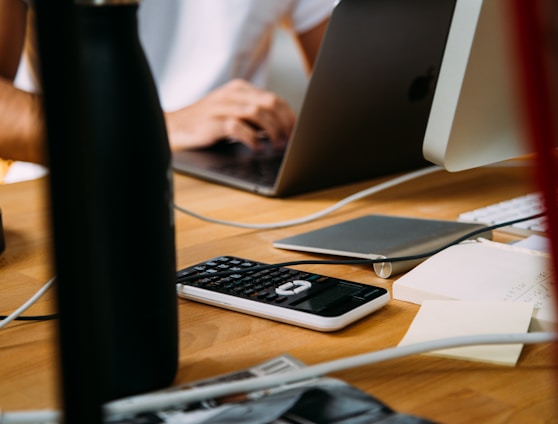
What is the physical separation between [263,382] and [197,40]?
5.22 feet

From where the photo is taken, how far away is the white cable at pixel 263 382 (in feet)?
1.36

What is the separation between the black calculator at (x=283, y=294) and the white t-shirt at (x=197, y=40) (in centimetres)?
128

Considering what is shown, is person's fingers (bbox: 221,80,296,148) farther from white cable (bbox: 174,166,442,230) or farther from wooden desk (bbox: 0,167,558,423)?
wooden desk (bbox: 0,167,558,423)

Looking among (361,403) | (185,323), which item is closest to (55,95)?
(361,403)

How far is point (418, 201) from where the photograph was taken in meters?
1.00

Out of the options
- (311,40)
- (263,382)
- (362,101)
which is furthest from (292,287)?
(311,40)

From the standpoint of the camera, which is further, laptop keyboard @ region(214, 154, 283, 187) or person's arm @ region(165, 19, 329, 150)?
person's arm @ region(165, 19, 329, 150)

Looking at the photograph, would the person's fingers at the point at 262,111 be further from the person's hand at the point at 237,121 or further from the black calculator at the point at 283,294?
the black calculator at the point at 283,294

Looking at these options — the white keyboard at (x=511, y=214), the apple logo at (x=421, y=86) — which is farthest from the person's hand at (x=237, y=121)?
the white keyboard at (x=511, y=214)

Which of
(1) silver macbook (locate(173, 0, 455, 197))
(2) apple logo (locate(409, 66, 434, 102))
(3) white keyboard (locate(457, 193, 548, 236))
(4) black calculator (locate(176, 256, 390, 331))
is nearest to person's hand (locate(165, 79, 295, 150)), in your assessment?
(1) silver macbook (locate(173, 0, 455, 197))

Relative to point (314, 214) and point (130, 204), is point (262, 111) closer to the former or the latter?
point (314, 214)

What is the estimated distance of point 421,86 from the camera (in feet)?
3.50

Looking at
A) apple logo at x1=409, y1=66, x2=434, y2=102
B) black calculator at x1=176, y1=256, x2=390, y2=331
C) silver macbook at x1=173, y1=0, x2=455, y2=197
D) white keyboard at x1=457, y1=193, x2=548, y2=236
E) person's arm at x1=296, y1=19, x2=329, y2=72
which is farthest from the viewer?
person's arm at x1=296, y1=19, x2=329, y2=72

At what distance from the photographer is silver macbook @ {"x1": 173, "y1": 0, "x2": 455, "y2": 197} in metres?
0.93
